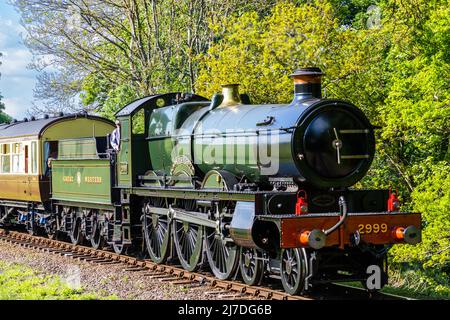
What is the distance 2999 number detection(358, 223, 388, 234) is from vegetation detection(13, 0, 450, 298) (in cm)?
367

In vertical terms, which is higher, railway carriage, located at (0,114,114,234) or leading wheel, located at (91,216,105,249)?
railway carriage, located at (0,114,114,234)

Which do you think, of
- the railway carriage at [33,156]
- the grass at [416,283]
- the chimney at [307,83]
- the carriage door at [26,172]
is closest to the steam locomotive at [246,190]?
the chimney at [307,83]

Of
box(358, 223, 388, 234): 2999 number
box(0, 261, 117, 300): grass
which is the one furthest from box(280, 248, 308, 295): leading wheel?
box(0, 261, 117, 300): grass

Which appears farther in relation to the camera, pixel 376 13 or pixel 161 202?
pixel 376 13

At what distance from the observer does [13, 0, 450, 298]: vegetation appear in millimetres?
16625

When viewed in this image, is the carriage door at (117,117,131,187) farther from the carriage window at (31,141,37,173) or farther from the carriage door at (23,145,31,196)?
the carriage door at (23,145,31,196)

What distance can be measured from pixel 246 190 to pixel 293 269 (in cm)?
158

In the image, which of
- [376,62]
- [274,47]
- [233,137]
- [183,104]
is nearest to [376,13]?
[376,62]

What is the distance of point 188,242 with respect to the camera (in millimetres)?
13914

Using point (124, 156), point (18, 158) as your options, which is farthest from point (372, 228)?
point (18, 158)
